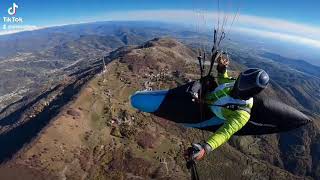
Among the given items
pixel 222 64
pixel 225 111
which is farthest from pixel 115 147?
pixel 225 111

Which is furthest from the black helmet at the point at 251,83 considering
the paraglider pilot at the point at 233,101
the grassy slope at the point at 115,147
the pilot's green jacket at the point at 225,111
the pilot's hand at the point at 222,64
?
the grassy slope at the point at 115,147

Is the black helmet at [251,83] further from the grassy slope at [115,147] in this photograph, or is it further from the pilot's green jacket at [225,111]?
the grassy slope at [115,147]

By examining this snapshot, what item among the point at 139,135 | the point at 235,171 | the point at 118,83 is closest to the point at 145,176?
the point at 139,135

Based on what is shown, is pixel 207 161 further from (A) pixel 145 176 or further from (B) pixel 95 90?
(B) pixel 95 90

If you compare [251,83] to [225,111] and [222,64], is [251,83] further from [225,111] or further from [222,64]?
[222,64]

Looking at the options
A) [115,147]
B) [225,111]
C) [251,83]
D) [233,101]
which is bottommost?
[115,147]

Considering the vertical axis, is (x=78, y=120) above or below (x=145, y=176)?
above

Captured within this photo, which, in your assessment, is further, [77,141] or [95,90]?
[95,90]
